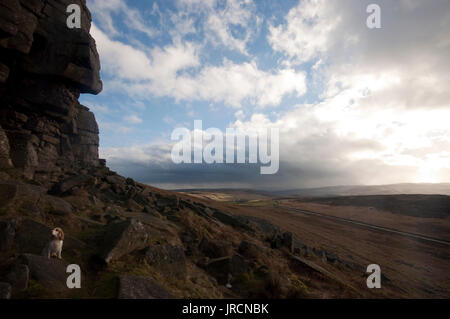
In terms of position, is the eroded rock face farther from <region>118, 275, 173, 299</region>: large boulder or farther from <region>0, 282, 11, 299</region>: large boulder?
<region>118, 275, 173, 299</region>: large boulder

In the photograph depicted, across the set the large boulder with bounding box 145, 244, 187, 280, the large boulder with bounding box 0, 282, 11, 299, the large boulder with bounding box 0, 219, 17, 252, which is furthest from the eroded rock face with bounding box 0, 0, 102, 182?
the large boulder with bounding box 145, 244, 187, 280

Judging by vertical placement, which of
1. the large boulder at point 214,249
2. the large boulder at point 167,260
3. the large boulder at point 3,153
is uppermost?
the large boulder at point 3,153

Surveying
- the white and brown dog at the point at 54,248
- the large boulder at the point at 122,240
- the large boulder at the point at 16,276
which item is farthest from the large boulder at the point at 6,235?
the large boulder at the point at 122,240

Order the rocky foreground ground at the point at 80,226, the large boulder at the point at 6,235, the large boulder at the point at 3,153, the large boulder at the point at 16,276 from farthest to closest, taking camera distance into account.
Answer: the large boulder at the point at 3,153, the large boulder at the point at 6,235, the rocky foreground ground at the point at 80,226, the large boulder at the point at 16,276

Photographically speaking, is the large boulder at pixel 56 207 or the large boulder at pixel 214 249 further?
the large boulder at pixel 214 249

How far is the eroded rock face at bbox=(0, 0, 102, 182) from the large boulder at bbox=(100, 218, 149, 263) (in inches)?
444

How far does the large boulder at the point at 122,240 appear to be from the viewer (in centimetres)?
669

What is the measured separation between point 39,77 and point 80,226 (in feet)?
55.9

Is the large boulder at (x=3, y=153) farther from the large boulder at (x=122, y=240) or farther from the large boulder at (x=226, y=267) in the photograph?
the large boulder at (x=226, y=267)

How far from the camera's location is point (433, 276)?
18422 millimetres

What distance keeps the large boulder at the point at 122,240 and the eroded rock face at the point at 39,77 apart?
37.0 feet

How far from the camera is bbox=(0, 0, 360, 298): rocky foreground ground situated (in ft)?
19.0

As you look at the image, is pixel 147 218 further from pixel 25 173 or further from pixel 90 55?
pixel 90 55

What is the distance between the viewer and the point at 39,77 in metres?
18.1
